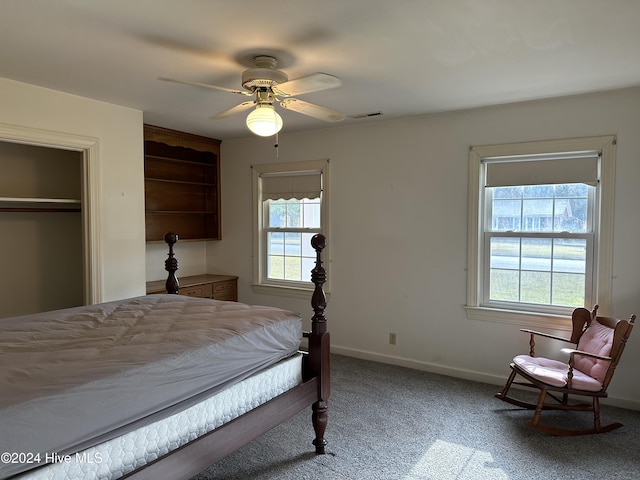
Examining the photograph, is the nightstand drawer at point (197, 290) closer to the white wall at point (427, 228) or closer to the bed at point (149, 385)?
the white wall at point (427, 228)

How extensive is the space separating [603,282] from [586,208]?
1.97 feet

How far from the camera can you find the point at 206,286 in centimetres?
493

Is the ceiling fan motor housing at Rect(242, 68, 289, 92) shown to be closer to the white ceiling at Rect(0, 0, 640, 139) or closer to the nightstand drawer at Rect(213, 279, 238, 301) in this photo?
the white ceiling at Rect(0, 0, 640, 139)

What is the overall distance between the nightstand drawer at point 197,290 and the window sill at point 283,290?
55cm

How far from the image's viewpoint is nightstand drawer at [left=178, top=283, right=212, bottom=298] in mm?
4662

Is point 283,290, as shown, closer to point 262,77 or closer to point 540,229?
point 540,229

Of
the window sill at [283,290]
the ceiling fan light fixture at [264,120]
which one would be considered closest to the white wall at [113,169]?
the window sill at [283,290]

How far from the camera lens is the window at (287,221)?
4.76 m

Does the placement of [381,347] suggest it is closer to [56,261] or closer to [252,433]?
[252,433]

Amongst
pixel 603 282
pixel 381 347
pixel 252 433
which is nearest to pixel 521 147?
pixel 603 282

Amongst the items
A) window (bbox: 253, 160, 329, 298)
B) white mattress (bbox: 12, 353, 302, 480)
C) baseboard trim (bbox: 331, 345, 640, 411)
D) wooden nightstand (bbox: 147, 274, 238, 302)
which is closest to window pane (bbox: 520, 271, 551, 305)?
baseboard trim (bbox: 331, 345, 640, 411)

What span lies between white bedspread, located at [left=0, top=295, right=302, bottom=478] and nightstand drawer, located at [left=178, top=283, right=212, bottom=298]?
1.85 m

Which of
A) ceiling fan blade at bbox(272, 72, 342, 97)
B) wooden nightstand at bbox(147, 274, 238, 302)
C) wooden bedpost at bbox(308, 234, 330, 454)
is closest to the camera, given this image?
ceiling fan blade at bbox(272, 72, 342, 97)

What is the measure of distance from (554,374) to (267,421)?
203cm
